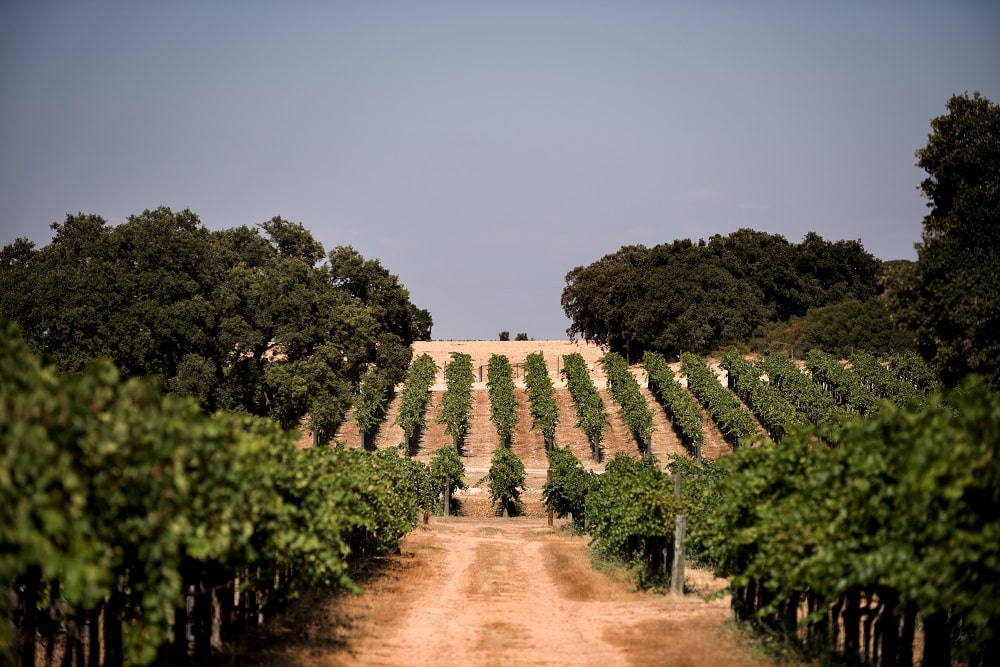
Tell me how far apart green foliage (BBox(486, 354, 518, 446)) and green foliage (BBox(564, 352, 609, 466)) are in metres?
4.25

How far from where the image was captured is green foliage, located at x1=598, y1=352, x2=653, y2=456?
57844mm

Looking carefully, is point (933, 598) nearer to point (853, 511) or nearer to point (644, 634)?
point (853, 511)

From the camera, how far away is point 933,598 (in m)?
10.3

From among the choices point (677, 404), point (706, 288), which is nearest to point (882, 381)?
point (677, 404)

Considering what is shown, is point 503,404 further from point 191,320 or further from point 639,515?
point 639,515

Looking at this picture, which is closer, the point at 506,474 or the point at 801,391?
the point at 506,474


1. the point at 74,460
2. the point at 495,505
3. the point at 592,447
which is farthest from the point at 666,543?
the point at 592,447

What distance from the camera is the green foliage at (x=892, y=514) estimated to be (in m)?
Answer: 9.66

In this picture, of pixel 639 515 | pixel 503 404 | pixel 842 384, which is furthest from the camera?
pixel 842 384

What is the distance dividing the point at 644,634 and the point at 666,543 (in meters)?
6.76

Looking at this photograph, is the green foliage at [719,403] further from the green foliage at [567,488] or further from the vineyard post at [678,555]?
the vineyard post at [678,555]

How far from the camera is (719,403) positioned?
62188mm

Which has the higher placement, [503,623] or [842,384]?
[842,384]

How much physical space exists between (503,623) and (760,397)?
4714cm
